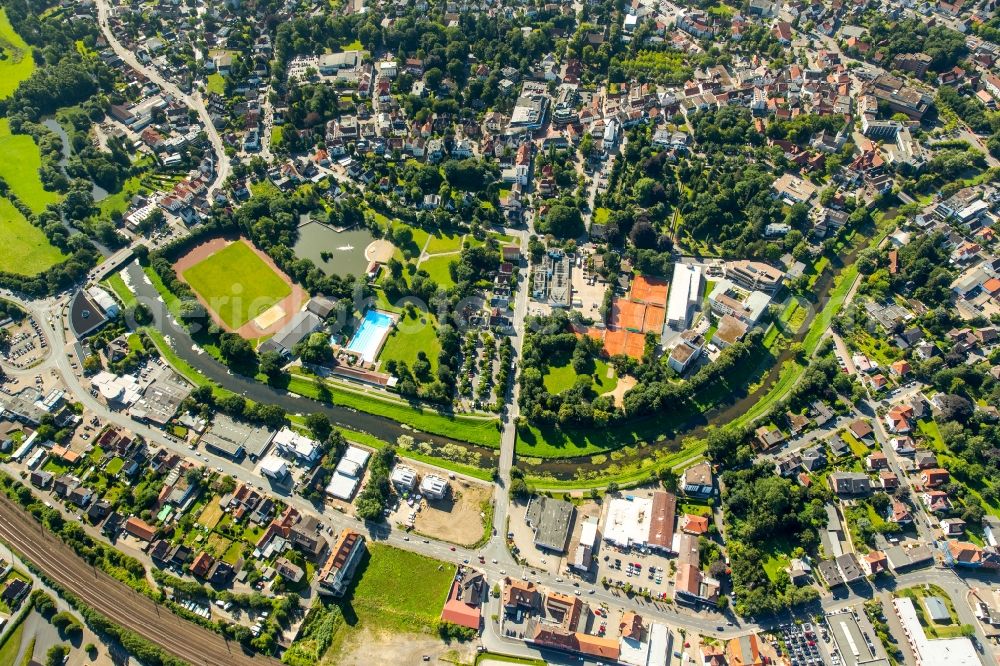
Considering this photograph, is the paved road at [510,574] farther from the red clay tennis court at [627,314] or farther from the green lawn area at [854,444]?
the red clay tennis court at [627,314]

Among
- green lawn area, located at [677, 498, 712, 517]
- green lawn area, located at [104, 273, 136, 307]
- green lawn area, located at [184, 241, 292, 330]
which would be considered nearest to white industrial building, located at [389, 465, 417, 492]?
green lawn area, located at [677, 498, 712, 517]

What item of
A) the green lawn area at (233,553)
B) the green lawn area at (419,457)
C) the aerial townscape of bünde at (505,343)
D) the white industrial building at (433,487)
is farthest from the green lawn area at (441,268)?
the green lawn area at (233,553)

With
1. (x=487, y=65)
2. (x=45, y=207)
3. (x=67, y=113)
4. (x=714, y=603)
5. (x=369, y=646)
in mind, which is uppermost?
(x=487, y=65)

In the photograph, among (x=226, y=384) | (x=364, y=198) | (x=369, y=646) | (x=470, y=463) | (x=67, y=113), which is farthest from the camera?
(x=67, y=113)

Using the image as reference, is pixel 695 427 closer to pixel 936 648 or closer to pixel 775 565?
pixel 775 565

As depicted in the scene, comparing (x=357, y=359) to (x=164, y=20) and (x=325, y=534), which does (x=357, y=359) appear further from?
(x=164, y=20)

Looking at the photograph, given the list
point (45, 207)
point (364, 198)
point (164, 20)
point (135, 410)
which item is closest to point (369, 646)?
point (135, 410)

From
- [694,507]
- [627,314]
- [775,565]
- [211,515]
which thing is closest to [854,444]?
[775,565]
